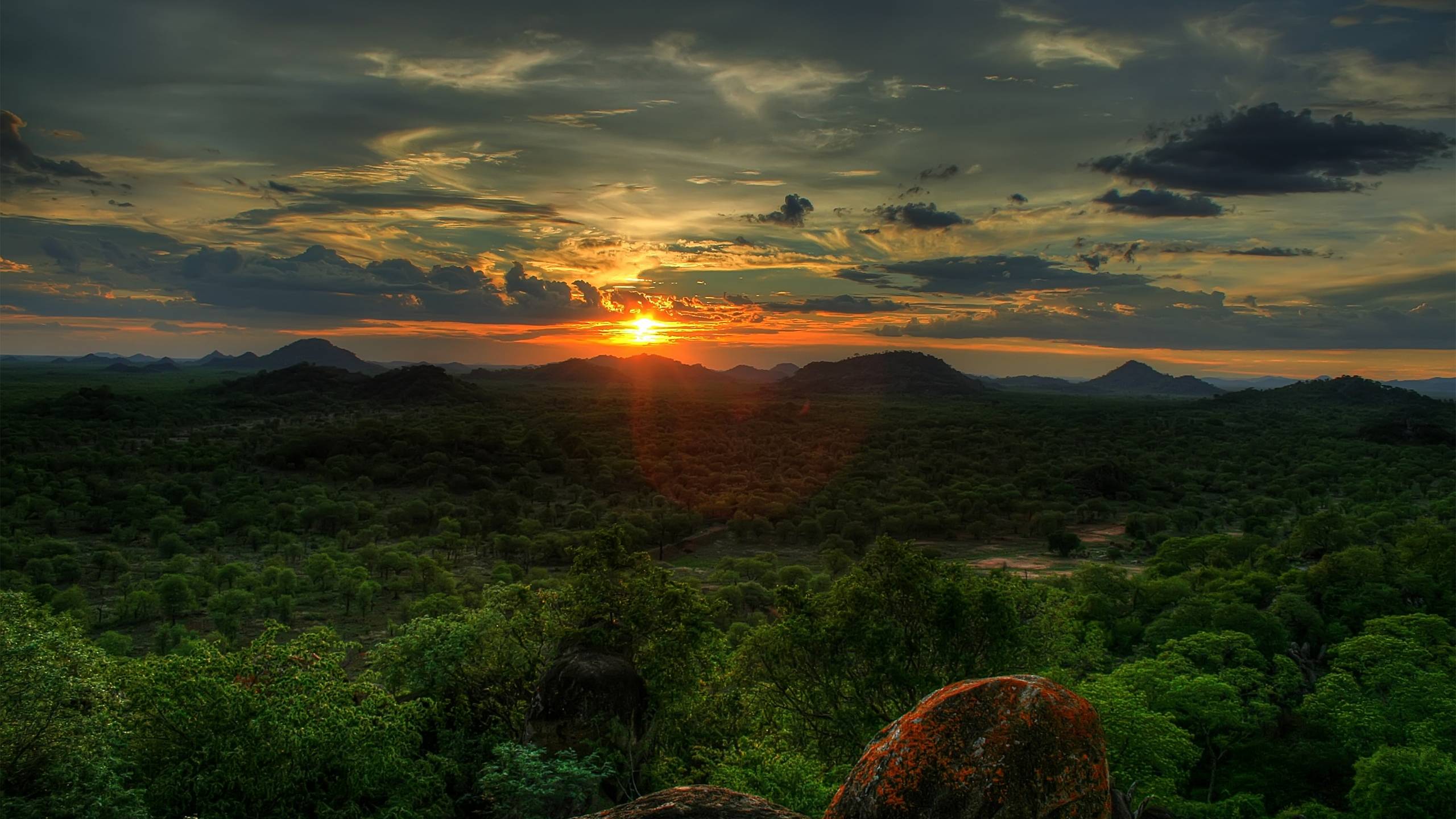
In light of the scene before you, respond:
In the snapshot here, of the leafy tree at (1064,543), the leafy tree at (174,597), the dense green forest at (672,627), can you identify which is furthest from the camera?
the leafy tree at (1064,543)

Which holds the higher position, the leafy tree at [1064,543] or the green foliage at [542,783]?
A: the green foliage at [542,783]

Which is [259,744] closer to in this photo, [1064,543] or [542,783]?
[542,783]

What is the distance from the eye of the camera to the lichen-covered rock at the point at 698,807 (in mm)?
9633

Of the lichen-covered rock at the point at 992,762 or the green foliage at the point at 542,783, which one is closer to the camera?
the lichen-covered rock at the point at 992,762

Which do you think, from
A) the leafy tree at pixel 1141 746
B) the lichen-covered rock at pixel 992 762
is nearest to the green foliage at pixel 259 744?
the lichen-covered rock at pixel 992 762

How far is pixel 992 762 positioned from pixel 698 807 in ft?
12.3

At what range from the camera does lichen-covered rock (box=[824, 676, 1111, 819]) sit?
877 centimetres

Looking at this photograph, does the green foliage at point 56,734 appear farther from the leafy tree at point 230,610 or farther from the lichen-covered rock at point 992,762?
the leafy tree at point 230,610

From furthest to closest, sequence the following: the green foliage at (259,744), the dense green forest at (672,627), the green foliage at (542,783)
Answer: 1. the dense green forest at (672,627)
2. the green foliage at (259,744)
3. the green foliage at (542,783)

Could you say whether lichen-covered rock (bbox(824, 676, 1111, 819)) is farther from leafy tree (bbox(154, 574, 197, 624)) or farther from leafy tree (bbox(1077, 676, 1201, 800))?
leafy tree (bbox(154, 574, 197, 624))

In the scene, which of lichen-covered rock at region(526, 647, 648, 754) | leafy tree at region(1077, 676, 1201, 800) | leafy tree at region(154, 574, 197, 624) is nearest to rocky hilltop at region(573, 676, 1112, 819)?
lichen-covered rock at region(526, 647, 648, 754)

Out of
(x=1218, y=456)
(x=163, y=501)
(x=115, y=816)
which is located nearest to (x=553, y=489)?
(x=163, y=501)

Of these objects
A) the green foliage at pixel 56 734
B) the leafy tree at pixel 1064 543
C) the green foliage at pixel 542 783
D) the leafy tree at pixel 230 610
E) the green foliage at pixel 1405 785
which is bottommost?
the leafy tree at pixel 1064 543

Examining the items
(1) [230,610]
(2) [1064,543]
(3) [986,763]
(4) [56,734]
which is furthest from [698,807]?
(2) [1064,543]
